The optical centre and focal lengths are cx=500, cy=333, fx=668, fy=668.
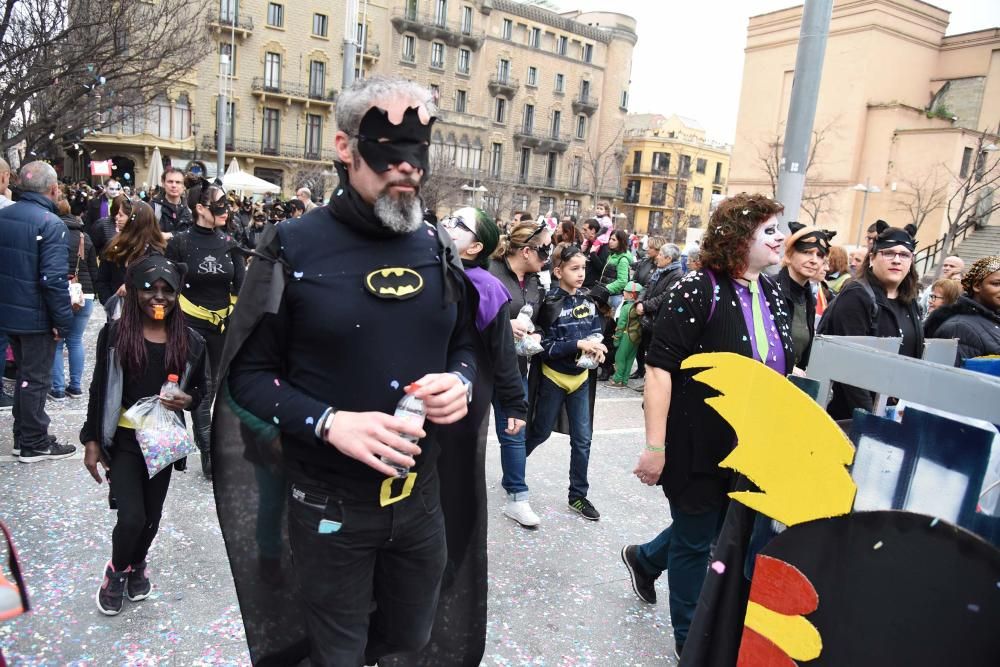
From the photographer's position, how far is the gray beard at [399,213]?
5.95ft

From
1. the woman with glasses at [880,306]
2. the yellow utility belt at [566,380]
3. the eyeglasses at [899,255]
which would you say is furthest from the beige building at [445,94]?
the eyeglasses at [899,255]

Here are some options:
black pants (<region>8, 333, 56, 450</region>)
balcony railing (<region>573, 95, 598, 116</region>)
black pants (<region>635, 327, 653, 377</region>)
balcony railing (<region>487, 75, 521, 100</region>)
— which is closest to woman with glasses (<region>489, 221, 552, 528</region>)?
black pants (<region>8, 333, 56, 450</region>)

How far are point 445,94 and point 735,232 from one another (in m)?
49.6

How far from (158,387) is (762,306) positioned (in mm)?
2739

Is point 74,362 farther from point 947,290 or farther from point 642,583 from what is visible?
point 947,290

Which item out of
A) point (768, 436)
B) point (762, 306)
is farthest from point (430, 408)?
point (762, 306)

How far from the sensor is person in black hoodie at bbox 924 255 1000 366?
3906 mm

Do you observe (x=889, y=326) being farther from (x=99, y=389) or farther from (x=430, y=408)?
(x=99, y=389)

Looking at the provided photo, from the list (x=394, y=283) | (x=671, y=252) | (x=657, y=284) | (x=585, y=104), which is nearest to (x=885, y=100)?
(x=671, y=252)

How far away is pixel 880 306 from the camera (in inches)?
151

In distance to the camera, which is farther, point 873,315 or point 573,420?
point 573,420

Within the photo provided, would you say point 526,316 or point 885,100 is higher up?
point 885,100

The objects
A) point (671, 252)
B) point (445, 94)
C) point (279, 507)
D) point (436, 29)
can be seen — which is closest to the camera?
A: point (279, 507)

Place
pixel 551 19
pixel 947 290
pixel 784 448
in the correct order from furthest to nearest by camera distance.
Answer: pixel 551 19 < pixel 947 290 < pixel 784 448
